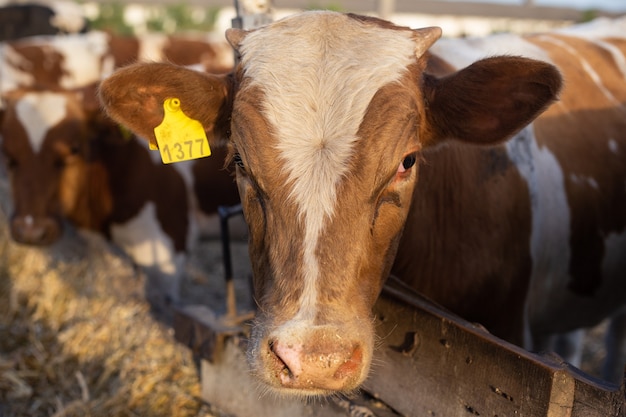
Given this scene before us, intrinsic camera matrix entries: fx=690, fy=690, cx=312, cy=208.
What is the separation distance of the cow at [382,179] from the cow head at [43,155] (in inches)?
88.0

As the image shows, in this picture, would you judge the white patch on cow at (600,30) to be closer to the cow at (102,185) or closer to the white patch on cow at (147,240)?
the cow at (102,185)

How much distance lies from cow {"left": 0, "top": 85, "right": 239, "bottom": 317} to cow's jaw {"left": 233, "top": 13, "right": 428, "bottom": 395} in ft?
Result: 7.68

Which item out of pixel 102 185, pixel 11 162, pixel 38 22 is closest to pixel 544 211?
pixel 102 185

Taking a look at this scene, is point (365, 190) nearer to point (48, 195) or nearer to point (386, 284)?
point (386, 284)

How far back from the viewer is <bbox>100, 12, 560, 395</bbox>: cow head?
1.79m

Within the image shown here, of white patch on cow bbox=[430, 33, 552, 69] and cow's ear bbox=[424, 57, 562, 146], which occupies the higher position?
cow's ear bbox=[424, 57, 562, 146]

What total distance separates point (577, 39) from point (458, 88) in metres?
2.00

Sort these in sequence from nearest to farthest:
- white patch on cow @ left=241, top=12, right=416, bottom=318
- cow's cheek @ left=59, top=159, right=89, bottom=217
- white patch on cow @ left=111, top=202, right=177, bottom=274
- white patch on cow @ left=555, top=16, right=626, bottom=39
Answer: white patch on cow @ left=241, top=12, right=416, bottom=318, white patch on cow @ left=555, top=16, right=626, bottom=39, cow's cheek @ left=59, top=159, right=89, bottom=217, white patch on cow @ left=111, top=202, right=177, bottom=274

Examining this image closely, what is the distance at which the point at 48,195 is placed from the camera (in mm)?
4461

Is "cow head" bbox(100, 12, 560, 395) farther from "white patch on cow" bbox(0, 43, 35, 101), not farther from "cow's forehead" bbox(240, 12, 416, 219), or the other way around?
"white patch on cow" bbox(0, 43, 35, 101)

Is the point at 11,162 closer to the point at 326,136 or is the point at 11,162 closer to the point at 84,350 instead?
the point at 84,350

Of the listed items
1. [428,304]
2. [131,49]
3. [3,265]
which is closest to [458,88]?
[428,304]

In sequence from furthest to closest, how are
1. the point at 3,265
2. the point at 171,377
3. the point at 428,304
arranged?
the point at 3,265 < the point at 171,377 < the point at 428,304

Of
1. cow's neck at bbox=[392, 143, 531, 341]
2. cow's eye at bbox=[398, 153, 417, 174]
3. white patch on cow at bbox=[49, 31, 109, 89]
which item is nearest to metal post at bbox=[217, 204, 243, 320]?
cow's neck at bbox=[392, 143, 531, 341]
